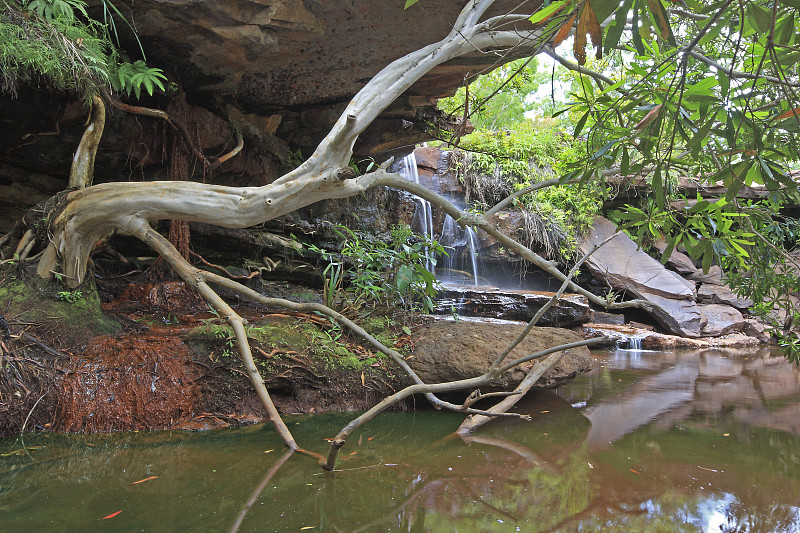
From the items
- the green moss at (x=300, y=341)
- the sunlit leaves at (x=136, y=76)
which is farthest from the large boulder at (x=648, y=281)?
the sunlit leaves at (x=136, y=76)

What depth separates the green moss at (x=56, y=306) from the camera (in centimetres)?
369

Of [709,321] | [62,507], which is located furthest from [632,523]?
[709,321]

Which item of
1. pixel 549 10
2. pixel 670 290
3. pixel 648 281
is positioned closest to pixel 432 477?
pixel 549 10

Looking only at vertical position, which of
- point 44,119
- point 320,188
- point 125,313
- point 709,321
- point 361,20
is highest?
point 361,20

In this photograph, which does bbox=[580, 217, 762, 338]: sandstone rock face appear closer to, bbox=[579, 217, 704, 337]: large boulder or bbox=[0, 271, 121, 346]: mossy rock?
bbox=[579, 217, 704, 337]: large boulder

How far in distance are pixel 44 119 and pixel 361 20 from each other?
326 centimetres

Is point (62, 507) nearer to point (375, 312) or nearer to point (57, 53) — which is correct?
point (375, 312)

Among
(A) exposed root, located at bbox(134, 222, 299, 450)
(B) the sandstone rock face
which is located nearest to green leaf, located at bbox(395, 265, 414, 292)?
(A) exposed root, located at bbox(134, 222, 299, 450)

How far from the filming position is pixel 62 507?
213 centimetres

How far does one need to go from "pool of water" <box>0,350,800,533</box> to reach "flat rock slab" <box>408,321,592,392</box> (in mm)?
325

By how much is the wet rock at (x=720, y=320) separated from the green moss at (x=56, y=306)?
999 centimetres

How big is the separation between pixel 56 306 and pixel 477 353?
11.2 ft

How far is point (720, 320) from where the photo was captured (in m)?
9.81

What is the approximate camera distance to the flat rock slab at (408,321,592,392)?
395 centimetres
